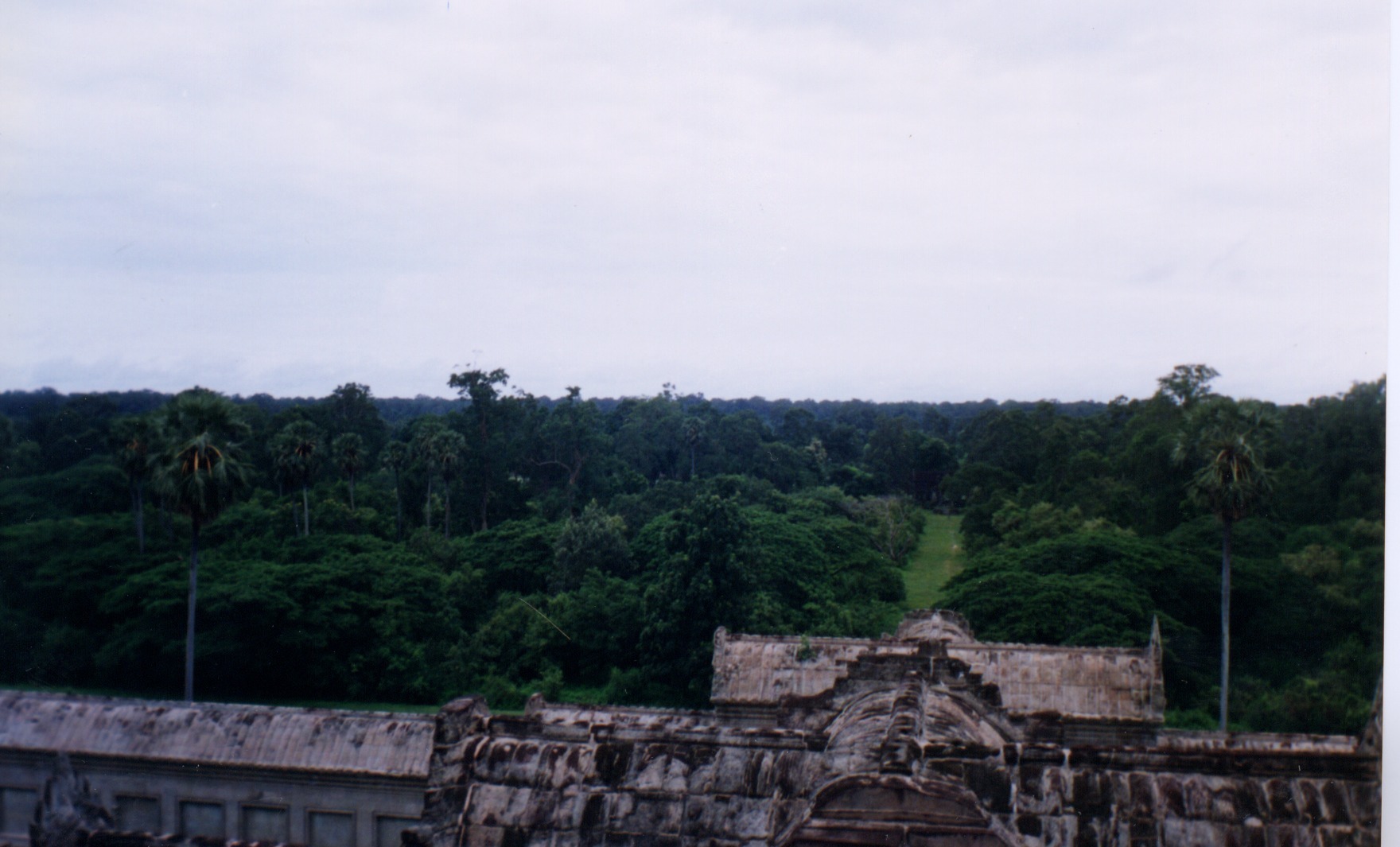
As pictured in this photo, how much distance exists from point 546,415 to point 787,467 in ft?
22.2

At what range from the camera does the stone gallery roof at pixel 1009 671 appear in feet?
37.3

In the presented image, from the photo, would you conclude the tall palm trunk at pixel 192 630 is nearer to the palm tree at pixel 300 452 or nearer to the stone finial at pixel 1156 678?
the palm tree at pixel 300 452

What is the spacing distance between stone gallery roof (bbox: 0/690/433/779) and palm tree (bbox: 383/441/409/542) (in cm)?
1194

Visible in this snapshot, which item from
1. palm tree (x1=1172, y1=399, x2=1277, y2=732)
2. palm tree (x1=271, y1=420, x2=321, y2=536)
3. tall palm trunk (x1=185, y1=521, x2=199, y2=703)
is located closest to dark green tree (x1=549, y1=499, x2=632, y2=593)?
palm tree (x1=271, y1=420, x2=321, y2=536)

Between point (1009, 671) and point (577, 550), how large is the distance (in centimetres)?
1246

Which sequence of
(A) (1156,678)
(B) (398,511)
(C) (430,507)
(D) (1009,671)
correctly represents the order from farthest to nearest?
(C) (430,507) → (B) (398,511) → (D) (1009,671) → (A) (1156,678)

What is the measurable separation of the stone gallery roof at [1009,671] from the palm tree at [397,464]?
14.2m

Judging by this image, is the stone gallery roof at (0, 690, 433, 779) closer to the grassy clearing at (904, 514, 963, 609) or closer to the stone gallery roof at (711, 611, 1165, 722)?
the stone gallery roof at (711, 611, 1165, 722)

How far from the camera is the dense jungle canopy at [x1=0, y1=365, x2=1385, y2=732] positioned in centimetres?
1747

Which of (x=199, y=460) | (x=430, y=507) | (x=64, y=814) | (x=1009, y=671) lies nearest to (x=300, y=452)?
(x=430, y=507)

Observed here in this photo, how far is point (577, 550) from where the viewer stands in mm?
22203

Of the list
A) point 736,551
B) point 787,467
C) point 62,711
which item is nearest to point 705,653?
point 736,551

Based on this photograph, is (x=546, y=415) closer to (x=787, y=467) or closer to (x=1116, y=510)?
(x=787, y=467)

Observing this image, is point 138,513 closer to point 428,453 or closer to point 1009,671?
point 428,453
